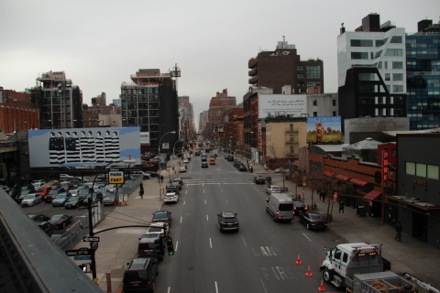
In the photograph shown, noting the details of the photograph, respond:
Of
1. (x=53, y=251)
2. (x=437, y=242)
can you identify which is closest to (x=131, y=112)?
(x=437, y=242)

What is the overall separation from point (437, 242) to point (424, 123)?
362ft

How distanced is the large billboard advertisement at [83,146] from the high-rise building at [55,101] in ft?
173

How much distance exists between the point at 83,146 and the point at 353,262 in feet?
211

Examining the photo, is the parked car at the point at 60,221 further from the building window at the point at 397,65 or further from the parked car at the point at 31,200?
the building window at the point at 397,65

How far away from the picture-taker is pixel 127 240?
2945 cm

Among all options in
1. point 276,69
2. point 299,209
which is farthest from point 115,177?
point 276,69

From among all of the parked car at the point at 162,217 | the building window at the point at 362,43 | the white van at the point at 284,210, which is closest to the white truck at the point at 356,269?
the white van at the point at 284,210

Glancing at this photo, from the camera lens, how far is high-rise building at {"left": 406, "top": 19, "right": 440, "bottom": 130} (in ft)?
405

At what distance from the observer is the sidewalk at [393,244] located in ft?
71.2

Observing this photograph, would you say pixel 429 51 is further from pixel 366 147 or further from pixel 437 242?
pixel 437 242

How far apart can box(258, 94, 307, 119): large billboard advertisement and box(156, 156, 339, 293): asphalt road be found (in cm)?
5801

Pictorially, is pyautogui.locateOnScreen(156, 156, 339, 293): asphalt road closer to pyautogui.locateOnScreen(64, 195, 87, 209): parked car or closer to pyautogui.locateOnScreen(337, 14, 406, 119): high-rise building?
pyautogui.locateOnScreen(64, 195, 87, 209): parked car

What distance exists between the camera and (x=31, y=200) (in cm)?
4666

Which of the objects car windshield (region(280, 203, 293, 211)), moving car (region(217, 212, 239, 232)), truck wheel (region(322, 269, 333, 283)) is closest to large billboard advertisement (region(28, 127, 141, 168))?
car windshield (region(280, 203, 293, 211))
